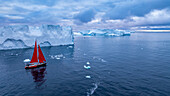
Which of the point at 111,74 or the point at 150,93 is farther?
the point at 111,74

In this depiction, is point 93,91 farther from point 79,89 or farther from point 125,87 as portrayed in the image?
point 125,87

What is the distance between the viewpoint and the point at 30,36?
2354 inches

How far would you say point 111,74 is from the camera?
81.3ft

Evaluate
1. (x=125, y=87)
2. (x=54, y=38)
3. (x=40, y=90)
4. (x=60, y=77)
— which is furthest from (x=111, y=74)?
(x=54, y=38)

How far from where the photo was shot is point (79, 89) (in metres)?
18.7

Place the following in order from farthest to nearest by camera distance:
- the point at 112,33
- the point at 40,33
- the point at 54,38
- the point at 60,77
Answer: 1. the point at 112,33
2. the point at 54,38
3. the point at 40,33
4. the point at 60,77

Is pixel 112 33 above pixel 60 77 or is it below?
above

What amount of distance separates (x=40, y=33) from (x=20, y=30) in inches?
375

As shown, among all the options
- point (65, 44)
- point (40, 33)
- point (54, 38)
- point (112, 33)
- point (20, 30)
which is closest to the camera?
point (20, 30)

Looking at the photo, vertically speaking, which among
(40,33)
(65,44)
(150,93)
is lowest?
(150,93)

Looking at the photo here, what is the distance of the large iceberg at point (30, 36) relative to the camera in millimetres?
55237

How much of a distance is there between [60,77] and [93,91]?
854cm

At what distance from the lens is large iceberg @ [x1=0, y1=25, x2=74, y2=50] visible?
55237 millimetres

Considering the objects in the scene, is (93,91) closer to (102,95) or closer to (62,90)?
(102,95)
